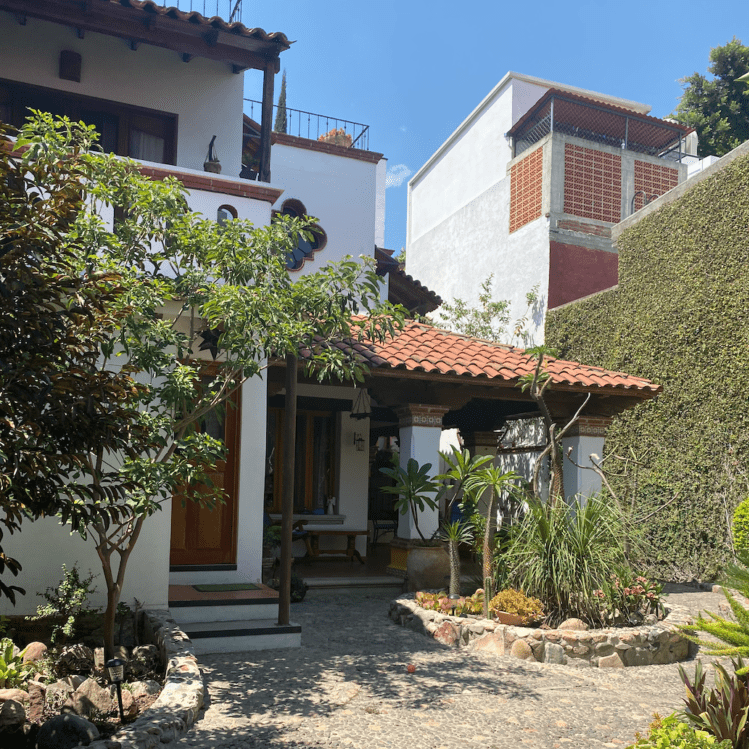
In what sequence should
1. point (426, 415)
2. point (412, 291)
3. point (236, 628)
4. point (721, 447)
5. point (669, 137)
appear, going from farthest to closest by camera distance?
point (669, 137)
point (412, 291)
point (721, 447)
point (426, 415)
point (236, 628)

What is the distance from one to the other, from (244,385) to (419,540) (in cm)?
335

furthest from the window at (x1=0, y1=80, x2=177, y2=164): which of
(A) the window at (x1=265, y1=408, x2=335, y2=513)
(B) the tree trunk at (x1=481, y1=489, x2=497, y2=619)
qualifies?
(B) the tree trunk at (x1=481, y1=489, x2=497, y2=619)

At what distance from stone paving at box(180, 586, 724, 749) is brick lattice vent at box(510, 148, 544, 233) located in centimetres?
1255

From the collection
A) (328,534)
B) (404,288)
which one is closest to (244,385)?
(328,534)

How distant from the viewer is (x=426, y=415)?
33.0 ft

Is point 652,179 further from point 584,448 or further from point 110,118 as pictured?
point 110,118

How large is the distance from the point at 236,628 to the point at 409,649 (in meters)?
1.68

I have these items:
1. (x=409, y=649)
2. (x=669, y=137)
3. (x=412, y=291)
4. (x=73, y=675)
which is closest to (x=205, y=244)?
(x=73, y=675)

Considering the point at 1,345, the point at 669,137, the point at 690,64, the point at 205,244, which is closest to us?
the point at 1,345

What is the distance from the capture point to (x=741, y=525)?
31.6 feet

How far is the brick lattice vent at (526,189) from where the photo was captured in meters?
17.4

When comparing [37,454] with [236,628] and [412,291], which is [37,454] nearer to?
[236,628]

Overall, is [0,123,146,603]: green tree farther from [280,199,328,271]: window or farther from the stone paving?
[280,199,328,271]: window

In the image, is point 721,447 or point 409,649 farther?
point 721,447
